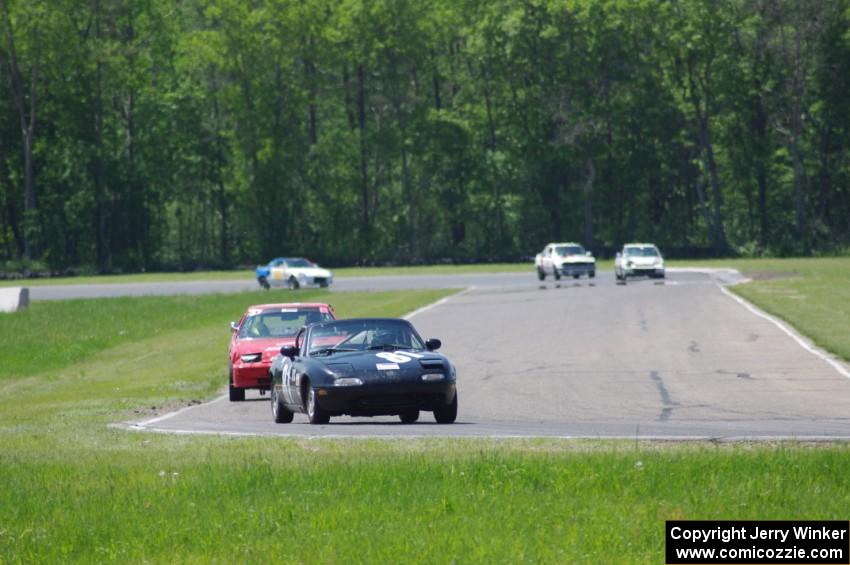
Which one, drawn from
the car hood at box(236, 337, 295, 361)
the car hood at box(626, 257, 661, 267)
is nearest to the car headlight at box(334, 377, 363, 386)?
the car hood at box(236, 337, 295, 361)

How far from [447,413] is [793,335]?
1790 cm

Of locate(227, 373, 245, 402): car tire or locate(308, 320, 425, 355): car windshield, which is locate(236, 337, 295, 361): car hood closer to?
locate(227, 373, 245, 402): car tire

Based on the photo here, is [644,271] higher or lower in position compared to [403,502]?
lower

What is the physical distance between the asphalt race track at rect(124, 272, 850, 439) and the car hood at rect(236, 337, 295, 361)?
833mm

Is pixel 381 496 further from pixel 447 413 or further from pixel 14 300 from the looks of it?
pixel 14 300

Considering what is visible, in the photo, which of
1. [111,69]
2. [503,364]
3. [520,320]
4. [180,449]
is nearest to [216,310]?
[520,320]

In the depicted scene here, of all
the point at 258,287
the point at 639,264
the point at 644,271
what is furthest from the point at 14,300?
the point at 644,271

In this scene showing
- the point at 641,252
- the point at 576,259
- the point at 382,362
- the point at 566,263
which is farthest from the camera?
the point at 576,259

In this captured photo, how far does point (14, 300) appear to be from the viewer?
57375 mm

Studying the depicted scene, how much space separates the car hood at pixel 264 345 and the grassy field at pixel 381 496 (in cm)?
623

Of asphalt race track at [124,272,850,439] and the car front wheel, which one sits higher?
the car front wheel

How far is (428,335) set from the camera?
3778 cm

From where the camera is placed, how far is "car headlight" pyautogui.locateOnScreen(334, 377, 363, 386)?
19.1 meters

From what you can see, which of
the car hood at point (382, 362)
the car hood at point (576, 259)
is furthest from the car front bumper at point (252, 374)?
the car hood at point (576, 259)
